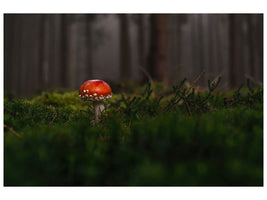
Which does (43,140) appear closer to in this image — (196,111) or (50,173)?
(50,173)

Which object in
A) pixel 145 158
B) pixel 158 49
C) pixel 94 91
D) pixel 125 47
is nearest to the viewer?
pixel 145 158

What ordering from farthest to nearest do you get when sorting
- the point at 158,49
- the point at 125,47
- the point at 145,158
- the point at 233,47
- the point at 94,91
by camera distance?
1. the point at 125,47
2. the point at 233,47
3. the point at 158,49
4. the point at 94,91
5. the point at 145,158

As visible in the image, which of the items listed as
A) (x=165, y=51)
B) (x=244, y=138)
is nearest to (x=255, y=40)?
(x=165, y=51)

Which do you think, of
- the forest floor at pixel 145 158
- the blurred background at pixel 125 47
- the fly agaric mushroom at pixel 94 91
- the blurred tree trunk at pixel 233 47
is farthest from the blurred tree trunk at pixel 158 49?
the blurred tree trunk at pixel 233 47

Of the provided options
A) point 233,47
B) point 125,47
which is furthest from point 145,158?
point 125,47

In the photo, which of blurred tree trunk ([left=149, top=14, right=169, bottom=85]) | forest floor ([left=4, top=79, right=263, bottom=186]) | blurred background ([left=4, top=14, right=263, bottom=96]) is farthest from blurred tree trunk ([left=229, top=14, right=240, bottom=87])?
forest floor ([left=4, top=79, right=263, bottom=186])

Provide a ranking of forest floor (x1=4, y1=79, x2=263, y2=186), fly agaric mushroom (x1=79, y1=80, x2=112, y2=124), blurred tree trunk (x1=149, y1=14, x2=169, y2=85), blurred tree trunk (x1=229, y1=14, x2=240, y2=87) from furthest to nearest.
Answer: blurred tree trunk (x1=229, y1=14, x2=240, y2=87) → blurred tree trunk (x1=149, y1=14, x2=169, y2=85) → fly agaric mushroom (x1=79, y1=80, x2=112, y2=124) → forest floor (x1=4, y1=79, x2=263, y2=186)

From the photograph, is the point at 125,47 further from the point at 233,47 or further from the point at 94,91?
the point at 94,91

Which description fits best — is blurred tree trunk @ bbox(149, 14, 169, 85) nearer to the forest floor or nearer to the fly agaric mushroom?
the fly agaric mushroom
